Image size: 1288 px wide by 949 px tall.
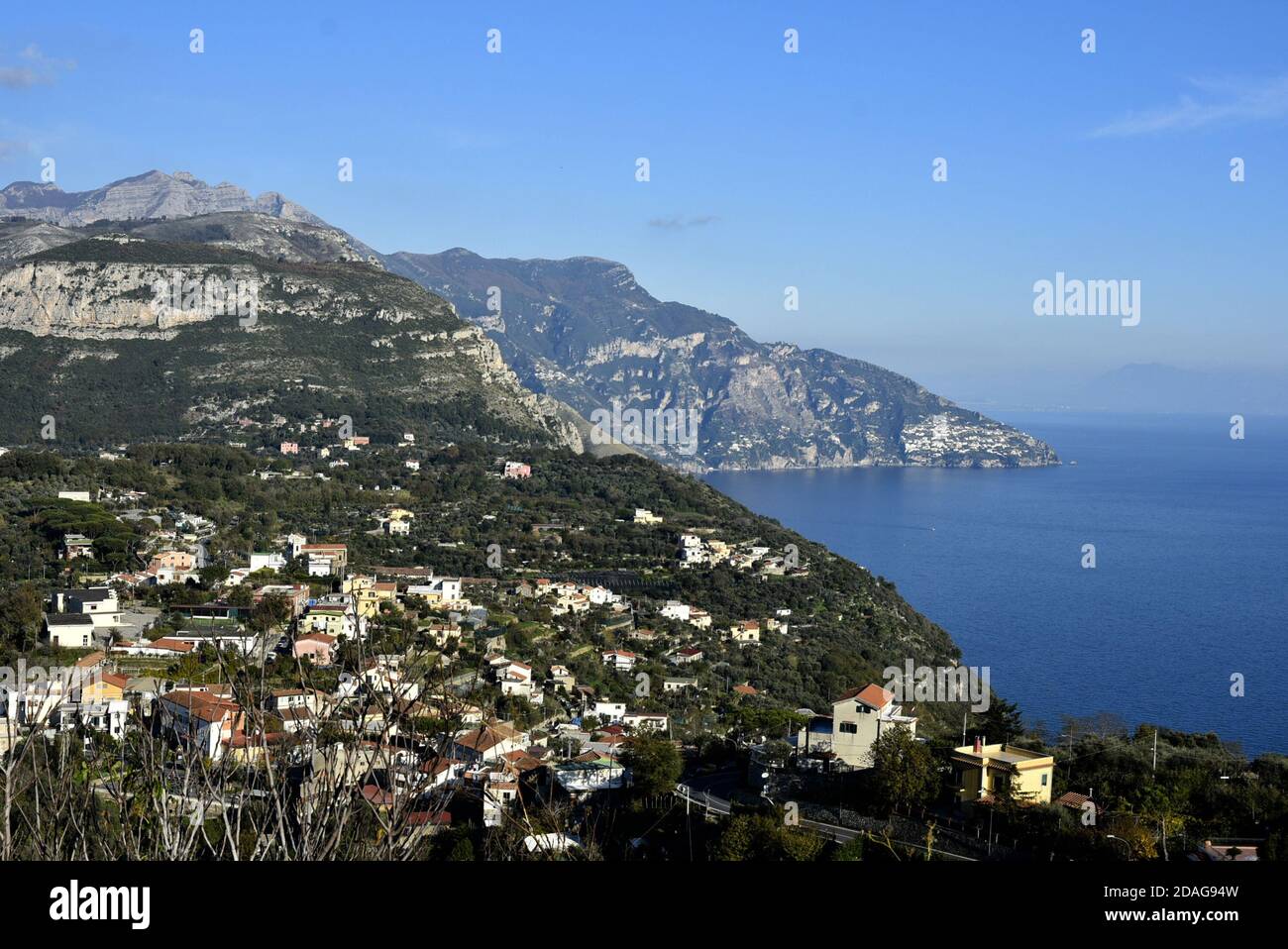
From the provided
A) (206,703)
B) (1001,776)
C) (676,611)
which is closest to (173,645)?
(206,703)

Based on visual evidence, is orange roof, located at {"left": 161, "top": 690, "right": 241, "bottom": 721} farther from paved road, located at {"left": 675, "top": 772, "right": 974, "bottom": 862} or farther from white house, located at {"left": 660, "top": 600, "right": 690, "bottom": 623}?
white house, located at {"left": 660, "top": 600, "right": 690, "bottom": 623}

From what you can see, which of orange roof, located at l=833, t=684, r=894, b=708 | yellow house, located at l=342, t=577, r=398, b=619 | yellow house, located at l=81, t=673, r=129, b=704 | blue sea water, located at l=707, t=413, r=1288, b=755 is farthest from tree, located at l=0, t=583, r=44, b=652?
blue sea water, located at l=707, t=413, r=1288, b=755

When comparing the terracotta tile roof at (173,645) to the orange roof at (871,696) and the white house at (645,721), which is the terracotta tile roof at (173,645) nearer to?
the white house at (645,721)

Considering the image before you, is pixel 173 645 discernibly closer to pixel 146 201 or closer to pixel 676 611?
pixel 676 611

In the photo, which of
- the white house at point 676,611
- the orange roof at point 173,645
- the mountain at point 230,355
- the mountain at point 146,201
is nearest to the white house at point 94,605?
the orange roof at point 173,645

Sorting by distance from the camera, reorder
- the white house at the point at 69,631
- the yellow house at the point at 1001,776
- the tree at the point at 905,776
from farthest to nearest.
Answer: the white house at the point at 69,631 → the yellow house at the point at 1001,776 → the tree at the point at 905,776
